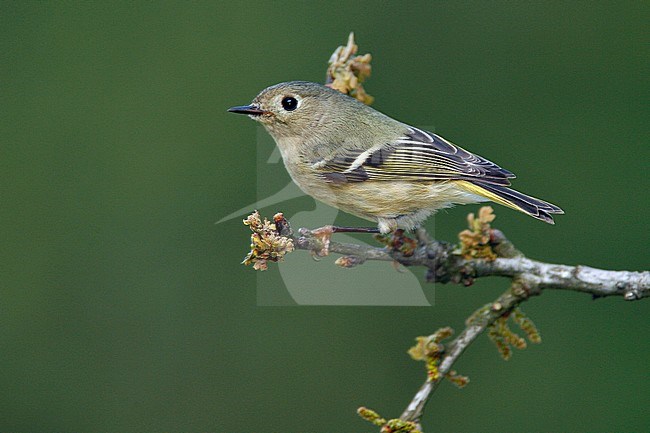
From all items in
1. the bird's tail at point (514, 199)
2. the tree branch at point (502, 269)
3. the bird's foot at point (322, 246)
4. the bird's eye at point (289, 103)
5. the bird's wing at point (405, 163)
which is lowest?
the tree branch at point (502, 269)

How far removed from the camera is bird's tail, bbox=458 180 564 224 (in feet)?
10.0

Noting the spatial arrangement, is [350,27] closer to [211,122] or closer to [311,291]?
[211,122]

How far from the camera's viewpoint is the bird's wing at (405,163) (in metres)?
3.49

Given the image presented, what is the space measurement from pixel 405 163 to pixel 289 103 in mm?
566

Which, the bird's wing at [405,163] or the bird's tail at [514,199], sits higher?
the bird's wing at [405,163]

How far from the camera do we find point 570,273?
2.83 m

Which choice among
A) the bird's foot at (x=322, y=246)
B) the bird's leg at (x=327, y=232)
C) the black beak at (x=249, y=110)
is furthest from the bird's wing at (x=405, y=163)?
the bird's foot at (x=322, y=246)

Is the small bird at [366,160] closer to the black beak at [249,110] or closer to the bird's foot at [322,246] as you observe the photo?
the black beak at [249,110]

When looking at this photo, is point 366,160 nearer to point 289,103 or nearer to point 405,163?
point 405,163

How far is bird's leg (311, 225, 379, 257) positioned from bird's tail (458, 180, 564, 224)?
0.42 metres

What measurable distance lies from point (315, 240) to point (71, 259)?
3.05 m

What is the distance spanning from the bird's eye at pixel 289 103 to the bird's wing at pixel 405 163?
30 cm

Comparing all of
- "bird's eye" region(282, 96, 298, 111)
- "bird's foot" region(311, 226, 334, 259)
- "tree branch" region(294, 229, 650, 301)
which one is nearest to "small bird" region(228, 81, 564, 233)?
"bird's eye" region(282, 96, 298, 111)

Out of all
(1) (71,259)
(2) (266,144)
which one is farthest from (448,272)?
(1) (71,259)
